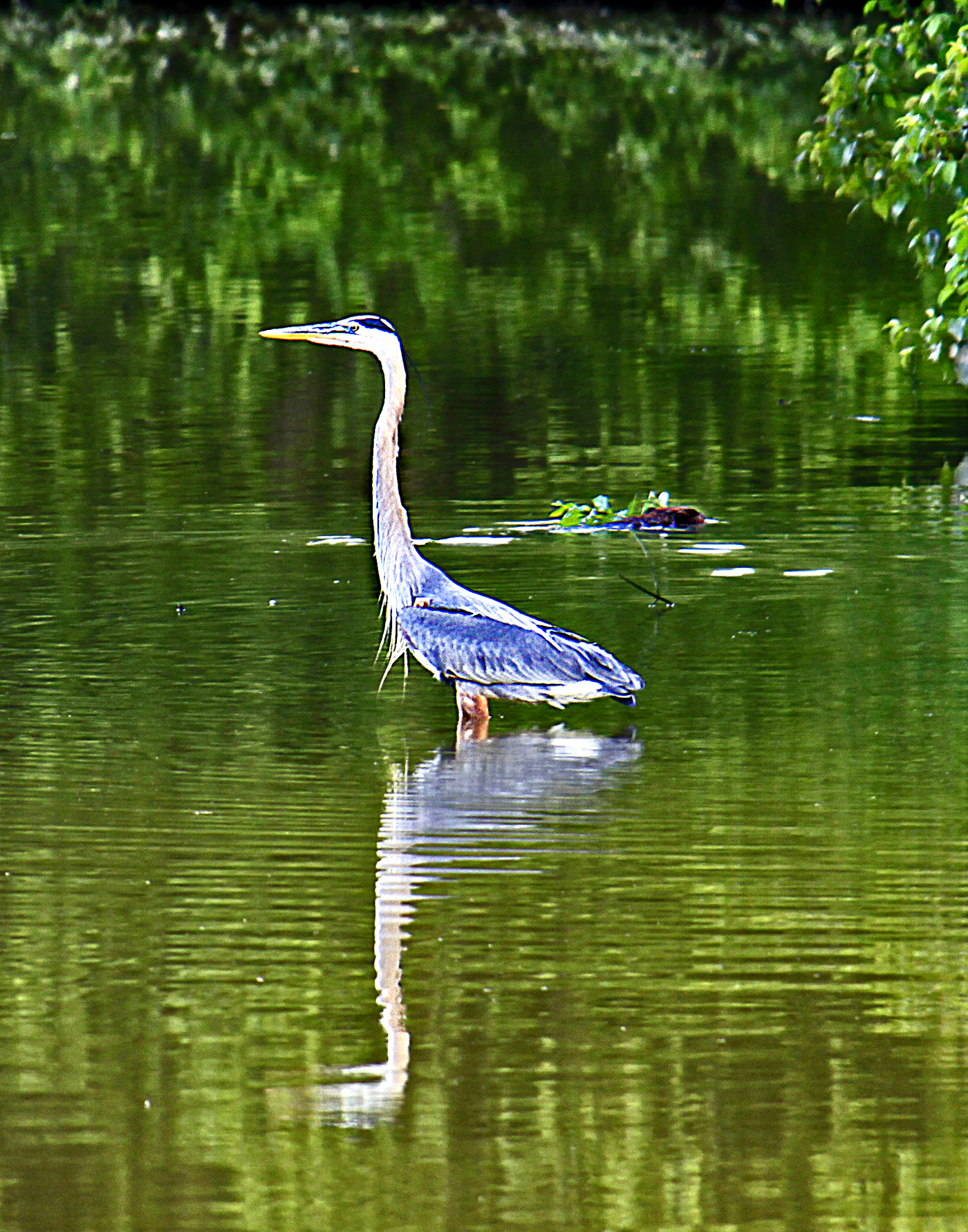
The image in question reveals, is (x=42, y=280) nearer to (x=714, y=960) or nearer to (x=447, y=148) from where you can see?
(x=447, y=148)

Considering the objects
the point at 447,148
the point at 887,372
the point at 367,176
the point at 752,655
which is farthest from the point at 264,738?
the point at 447,148

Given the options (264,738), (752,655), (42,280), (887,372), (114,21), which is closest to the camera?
(264,738)

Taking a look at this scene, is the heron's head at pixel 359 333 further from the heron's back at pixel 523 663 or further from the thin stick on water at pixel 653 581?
the thin stick on water at pixel 653 581

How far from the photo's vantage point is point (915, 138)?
10969 millimetres

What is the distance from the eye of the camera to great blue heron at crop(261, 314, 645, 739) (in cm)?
848

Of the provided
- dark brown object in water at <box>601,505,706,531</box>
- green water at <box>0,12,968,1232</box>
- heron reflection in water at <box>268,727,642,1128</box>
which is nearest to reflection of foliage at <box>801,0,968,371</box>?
green water at <box>0,12,968,1232</box>

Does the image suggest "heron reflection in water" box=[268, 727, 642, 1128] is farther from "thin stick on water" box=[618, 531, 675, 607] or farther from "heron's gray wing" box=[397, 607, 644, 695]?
"thin stick on water" box=[618, 531, 675, 607]

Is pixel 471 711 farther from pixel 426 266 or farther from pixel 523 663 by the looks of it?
pixel 426 266

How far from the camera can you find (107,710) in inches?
340

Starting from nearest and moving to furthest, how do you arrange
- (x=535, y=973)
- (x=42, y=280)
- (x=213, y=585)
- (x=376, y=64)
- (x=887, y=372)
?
(x=535, y=973), (x=213, y=585), (x=887, y=372), (x=42, y=280), (x=376, y=64)

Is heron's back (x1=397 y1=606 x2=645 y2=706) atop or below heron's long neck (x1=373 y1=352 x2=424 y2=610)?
below

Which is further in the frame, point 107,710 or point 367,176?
point 367,176

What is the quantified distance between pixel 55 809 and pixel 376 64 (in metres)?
32.4

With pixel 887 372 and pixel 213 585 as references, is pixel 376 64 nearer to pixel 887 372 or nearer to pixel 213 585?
pixel 887 372
